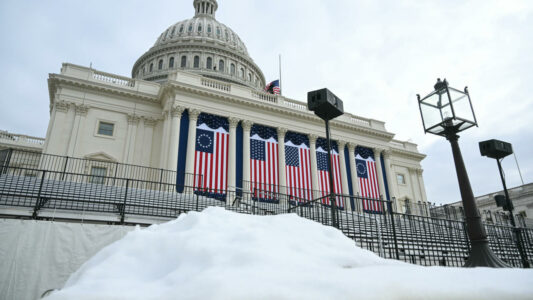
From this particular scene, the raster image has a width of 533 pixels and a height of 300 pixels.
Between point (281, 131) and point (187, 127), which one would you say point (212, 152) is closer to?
point (187, 127)

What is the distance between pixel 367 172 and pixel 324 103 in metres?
25.3

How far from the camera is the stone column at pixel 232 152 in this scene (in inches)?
968

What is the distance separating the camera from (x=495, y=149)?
1127 cm

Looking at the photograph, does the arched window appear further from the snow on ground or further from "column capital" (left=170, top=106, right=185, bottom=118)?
the snow on ground

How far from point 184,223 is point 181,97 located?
75.0ft

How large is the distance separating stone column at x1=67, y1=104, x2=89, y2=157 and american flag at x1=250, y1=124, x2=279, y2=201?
13785 millimetres

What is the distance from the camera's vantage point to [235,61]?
192 feet

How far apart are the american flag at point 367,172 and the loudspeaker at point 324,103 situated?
23163 mm

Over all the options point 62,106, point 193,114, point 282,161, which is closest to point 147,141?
point 193,114

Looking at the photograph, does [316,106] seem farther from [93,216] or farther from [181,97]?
[181,97]

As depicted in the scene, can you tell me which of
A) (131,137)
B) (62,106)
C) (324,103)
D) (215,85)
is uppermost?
(215,85)

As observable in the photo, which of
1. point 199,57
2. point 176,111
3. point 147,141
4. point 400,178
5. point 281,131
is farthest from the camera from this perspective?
point 199,57

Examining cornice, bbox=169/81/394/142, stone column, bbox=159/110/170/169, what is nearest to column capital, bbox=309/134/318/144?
cornice, bbox=169/81/394/142

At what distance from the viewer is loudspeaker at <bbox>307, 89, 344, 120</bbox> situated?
8.73 m
